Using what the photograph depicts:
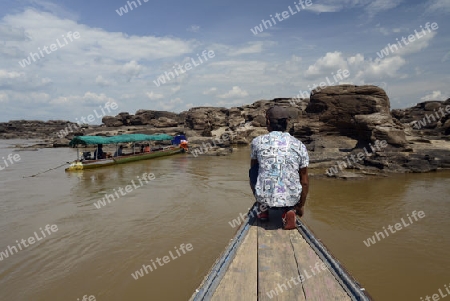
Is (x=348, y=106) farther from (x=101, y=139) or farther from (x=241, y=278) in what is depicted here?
(x=241, y=278)

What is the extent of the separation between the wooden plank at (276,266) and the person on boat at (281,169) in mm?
318

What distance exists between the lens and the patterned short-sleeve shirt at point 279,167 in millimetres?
4168

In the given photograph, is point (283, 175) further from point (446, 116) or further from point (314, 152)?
point (446, 116)

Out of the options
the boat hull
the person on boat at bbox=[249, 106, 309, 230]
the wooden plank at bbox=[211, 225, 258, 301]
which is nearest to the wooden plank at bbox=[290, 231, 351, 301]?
the wooden plank at bbox=[211, 225, 258, 301]

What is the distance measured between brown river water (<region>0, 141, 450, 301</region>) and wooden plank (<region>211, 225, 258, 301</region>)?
6.47ft

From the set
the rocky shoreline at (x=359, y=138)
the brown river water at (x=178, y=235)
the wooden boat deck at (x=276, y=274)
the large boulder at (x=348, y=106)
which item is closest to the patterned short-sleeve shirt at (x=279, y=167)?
the wooden boat deck at (x=276, y=274)

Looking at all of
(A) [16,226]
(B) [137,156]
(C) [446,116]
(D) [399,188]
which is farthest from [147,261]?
(C) [446,116]

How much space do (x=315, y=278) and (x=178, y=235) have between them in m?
5.07

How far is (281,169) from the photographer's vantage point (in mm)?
4176

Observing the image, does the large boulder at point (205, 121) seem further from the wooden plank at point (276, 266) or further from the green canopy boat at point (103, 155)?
the wooden plank at point (276, 266)

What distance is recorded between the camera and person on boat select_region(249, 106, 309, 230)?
417 cm

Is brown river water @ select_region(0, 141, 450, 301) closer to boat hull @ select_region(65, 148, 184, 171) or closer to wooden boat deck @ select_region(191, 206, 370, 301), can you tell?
wooden boat deck @ select_region(191, 206, 370, 301)

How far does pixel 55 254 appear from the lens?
21.7 ft

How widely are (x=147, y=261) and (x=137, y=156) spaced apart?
1898cm
